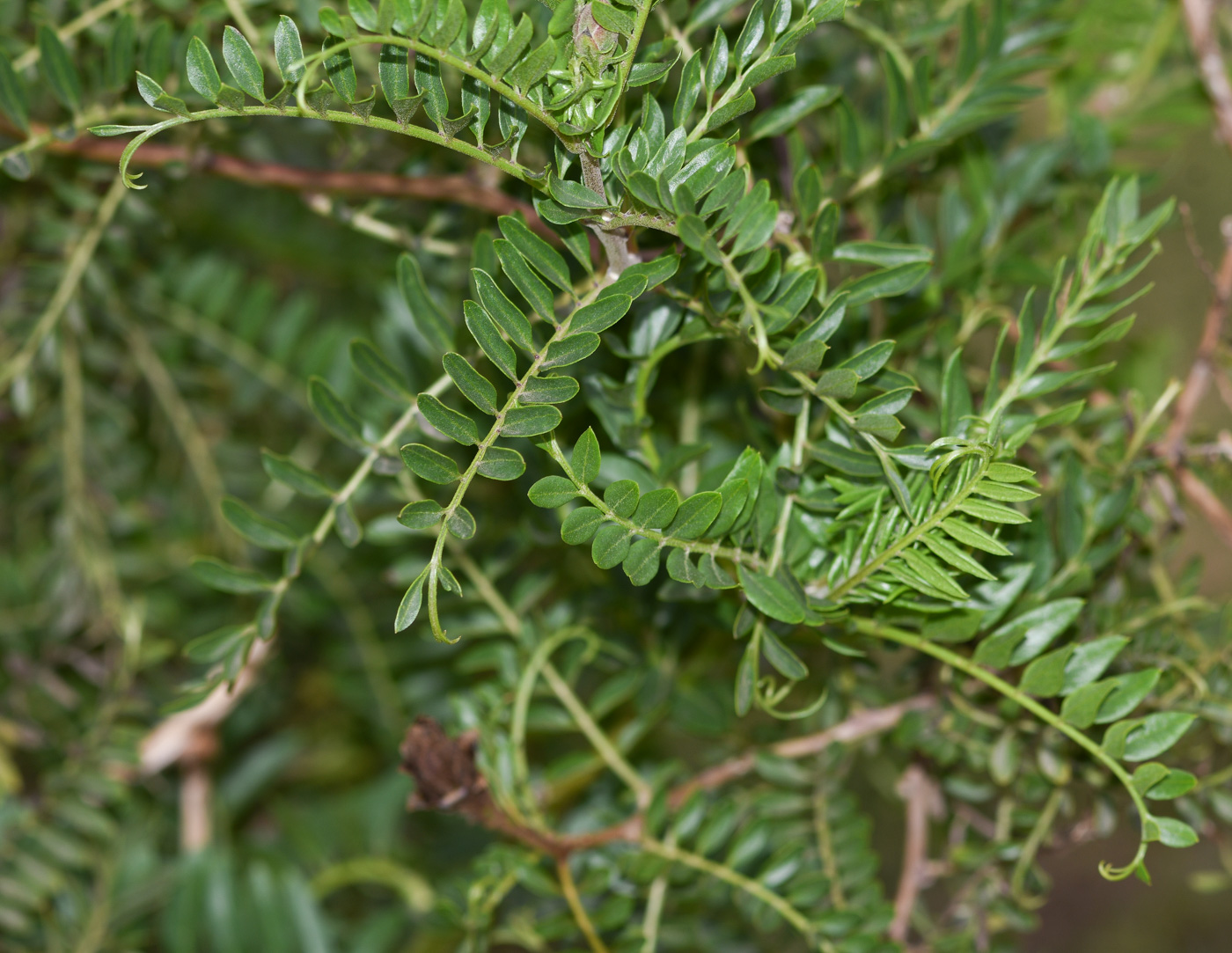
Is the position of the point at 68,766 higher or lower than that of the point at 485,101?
lower

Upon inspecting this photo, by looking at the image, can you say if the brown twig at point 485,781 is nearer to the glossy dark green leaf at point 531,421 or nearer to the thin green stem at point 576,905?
the thin green stem at point 576,905

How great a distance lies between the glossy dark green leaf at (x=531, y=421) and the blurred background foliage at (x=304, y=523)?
13 centimetres

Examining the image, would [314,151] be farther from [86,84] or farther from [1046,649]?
[1046,649]

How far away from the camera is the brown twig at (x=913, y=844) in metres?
0.38

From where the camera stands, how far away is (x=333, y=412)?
32cm

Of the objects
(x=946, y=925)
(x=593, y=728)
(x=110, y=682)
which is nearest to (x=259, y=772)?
(x=110, y=682)

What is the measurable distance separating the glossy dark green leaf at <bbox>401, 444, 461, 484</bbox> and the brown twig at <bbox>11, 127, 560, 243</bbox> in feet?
0.42

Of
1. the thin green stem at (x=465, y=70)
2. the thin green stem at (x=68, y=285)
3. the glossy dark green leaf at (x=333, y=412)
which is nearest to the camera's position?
the thin green stem at (x=465, y=70)

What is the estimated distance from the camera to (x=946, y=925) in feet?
1.28

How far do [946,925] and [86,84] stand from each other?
51 centimetres

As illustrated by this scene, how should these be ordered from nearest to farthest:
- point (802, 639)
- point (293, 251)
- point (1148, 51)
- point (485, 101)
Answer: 1. point (485, 101)
2. point (802, 639)
3. point (1148, 51)
4. point (293, 251)

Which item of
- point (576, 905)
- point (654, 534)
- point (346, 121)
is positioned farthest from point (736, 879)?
point (346, 121)

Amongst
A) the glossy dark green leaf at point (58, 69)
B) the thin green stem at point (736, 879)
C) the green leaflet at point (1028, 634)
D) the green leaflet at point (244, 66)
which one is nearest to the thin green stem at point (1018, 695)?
the green leaflet at point (1028, 634)

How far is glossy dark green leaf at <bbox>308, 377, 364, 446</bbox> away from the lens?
319 millimetres
